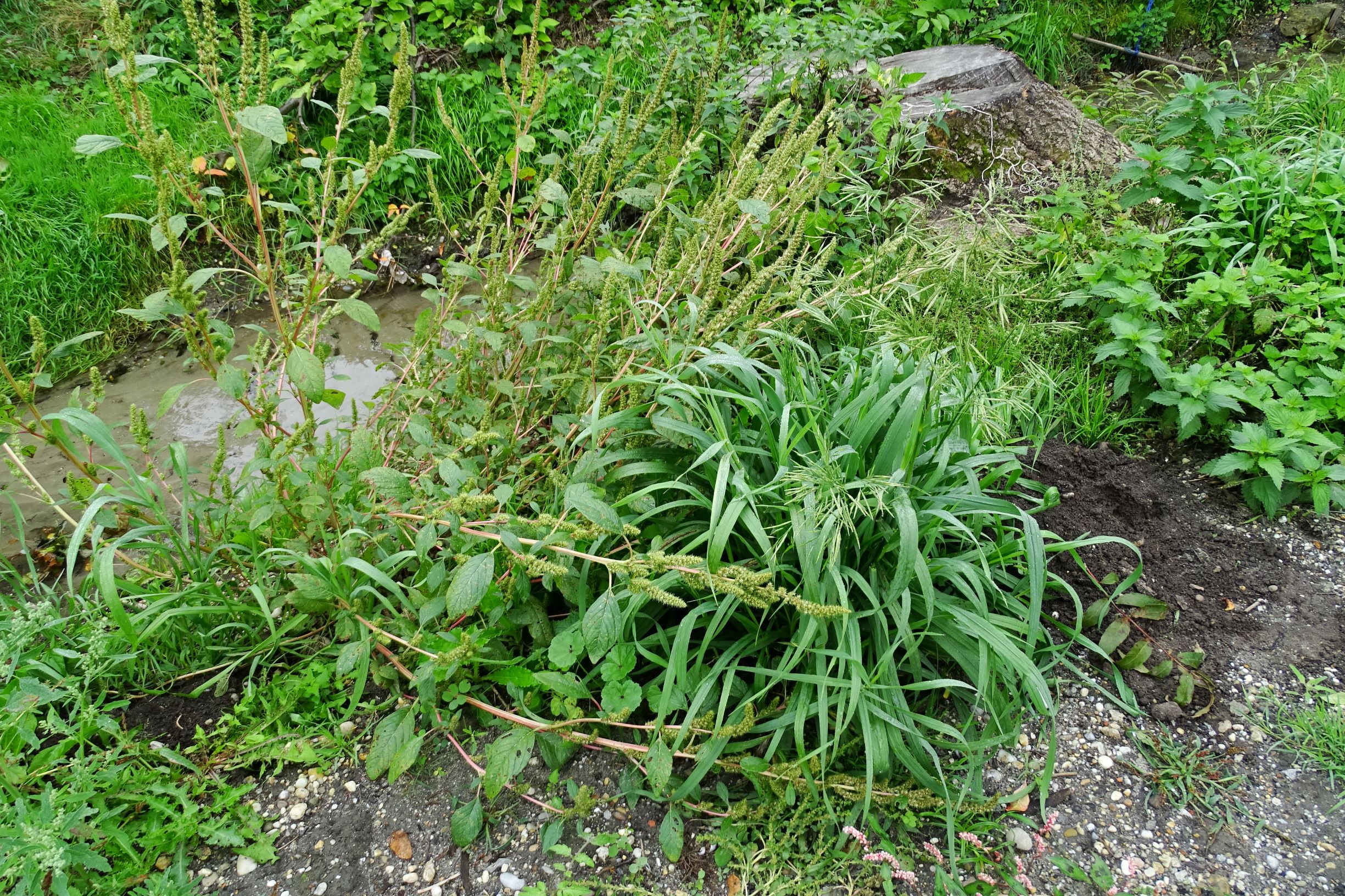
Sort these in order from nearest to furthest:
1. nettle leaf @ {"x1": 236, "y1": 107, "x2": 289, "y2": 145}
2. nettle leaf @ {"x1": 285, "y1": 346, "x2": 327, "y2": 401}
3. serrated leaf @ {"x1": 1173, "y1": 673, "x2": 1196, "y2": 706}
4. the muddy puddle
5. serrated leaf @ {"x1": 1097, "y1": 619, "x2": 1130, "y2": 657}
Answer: nettle leaf @ {"x1": 236, "y1": 107, "x2": 289, "y2": 145} → nettle leaf @ {"x1": 285, "y1": 346, "x2": 327, "y2": 401} → serrated leaf @ {"x1": 1173, "y1": 673, "x2": 1196, "y2": 706} → serrated leaf @ {"x1": 1097, "y1": 619, "x2": 1130, "y2": 657} → the muddy puddle

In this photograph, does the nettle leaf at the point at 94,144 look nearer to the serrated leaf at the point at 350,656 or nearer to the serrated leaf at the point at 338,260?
the serrated leaf at the point at 338,260

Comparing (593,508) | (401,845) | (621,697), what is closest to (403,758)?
(401,845)

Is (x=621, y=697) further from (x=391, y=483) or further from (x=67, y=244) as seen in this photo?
(x=67, y=244)

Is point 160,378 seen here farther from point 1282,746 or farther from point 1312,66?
point 1312,66

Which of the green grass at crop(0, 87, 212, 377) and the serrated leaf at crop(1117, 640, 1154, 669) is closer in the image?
the serrated leaf at crop(1117, 640, 1154, 669)

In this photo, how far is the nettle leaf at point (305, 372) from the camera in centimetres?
182

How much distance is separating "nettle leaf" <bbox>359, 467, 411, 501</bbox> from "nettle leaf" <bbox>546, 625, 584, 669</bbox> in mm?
520

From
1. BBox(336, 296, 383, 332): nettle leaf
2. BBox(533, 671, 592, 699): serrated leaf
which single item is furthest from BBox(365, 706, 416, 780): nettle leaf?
BBox(336, 296, 383, 332): nettle leaf

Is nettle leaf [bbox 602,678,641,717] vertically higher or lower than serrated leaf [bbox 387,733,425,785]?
higher

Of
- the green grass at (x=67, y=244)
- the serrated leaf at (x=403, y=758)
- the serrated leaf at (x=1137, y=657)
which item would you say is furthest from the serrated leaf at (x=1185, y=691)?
the green grass at (x=67, y=244)

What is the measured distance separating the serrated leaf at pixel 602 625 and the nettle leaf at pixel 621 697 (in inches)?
11.8

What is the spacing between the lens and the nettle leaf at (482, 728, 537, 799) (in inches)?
75.0

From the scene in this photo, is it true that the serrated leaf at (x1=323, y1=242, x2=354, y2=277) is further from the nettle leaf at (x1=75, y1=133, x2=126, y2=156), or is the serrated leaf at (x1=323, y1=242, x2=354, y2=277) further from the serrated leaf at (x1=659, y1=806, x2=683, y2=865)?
the serrated leaf at (x1=659, y1=806, x2=683, y2=865)

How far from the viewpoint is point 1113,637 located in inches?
92.7
